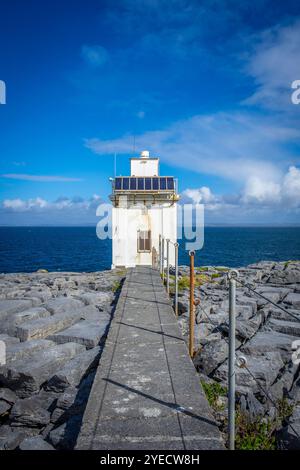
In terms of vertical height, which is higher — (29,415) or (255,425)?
(255,425)

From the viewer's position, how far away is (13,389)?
5.34 m

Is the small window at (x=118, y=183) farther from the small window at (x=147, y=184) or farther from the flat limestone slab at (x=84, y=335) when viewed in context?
the flat limestone slab at (x=84, y=335)

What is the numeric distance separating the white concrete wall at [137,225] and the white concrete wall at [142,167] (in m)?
3.07

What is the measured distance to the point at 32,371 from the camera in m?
5.28

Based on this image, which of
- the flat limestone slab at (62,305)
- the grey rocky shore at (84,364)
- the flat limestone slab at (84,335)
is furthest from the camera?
the flat limestone slab at (62,305)

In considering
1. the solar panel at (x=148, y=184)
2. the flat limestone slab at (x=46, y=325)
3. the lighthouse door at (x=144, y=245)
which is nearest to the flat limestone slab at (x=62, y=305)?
the flat limestone slab at (x=46, y=325)

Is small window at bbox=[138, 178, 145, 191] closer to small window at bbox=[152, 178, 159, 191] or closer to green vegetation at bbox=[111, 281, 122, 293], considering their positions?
small window at bbox=[152, 178, 159, 191]

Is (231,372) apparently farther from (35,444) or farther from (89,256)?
(89,256)

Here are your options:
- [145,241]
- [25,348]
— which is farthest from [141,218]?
[25,348]

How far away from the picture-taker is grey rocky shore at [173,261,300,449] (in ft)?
13.8

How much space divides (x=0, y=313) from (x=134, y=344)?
399 centimetres

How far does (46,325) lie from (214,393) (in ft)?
13.3

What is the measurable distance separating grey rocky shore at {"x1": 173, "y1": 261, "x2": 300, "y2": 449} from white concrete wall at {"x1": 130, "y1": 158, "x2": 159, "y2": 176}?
12.2 meters

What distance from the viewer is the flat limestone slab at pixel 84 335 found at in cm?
657
